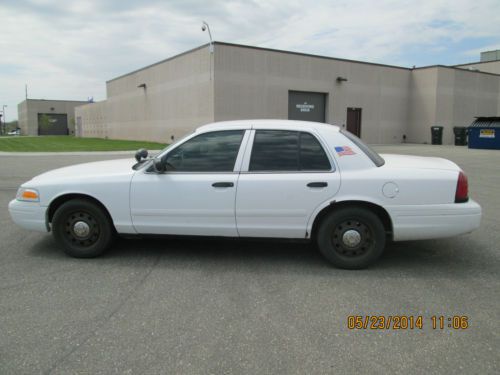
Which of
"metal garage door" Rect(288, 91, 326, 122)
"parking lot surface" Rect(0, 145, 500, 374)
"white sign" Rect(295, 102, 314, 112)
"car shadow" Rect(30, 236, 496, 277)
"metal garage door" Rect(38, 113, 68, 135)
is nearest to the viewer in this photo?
"parking lot surface" Rect(0, 145, 500, 374)

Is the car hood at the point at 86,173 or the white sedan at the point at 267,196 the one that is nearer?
the white sedan at the point at 267,196

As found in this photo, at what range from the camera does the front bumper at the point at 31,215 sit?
489cm

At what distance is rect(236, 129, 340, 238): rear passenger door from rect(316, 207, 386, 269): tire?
0.76 ft

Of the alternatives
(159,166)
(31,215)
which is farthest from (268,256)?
(31,215)

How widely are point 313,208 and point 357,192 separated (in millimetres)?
478

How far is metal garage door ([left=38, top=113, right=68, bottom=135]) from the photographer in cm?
9219

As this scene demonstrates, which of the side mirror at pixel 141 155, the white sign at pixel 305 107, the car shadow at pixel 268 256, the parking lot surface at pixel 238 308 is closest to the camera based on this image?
the parking lot surface at pixel 238 308

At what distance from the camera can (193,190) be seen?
181 inches

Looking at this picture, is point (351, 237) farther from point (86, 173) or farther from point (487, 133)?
point (487, 133)

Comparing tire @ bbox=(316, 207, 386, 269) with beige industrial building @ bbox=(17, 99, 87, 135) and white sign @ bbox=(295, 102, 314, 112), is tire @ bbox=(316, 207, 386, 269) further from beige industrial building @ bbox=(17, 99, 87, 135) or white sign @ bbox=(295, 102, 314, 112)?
beige industrial building @ bbox=(17, 99, 87, 135)

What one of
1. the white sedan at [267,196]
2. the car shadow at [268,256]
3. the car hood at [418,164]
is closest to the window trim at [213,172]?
the white sedan at [267,196]

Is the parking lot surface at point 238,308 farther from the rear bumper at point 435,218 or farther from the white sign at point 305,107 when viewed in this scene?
the white sign at point 305,107

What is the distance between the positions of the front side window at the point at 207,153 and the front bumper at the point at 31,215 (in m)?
1.59

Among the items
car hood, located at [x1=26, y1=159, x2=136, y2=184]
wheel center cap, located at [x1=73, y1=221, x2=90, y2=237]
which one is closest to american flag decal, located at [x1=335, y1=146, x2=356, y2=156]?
car hood, located at [x1=26, y1=159, x2=136, y2=184]
